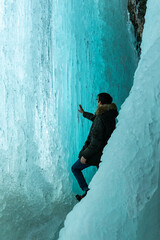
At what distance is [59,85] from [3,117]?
705 mm

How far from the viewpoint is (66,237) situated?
1.63 meters

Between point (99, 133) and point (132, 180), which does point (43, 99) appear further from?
point (132, 180)

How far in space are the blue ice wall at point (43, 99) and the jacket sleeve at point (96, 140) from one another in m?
0.68

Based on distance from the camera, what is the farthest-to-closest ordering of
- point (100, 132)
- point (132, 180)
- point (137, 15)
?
point (137, 15) → point (100, 132) → point (132, 180)

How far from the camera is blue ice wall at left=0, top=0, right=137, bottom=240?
2883 millimetres

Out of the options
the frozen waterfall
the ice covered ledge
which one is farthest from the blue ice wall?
the ice covered ledge

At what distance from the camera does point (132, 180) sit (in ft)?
4.83

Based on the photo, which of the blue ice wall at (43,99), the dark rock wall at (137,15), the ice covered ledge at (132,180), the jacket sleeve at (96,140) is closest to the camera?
the ice covered ledge at (132,180)

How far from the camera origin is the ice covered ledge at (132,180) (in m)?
1.47

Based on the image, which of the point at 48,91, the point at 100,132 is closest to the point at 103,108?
the point at 100,132

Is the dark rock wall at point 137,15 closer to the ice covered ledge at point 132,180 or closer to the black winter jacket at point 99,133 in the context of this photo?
the black winter jacket at point 99,133

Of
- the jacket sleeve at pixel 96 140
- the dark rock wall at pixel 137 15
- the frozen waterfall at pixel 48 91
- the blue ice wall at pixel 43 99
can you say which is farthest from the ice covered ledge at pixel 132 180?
the dark rock wall at pixel 137 15

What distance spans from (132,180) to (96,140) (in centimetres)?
114

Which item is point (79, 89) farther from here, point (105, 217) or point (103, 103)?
point (105, 217)
